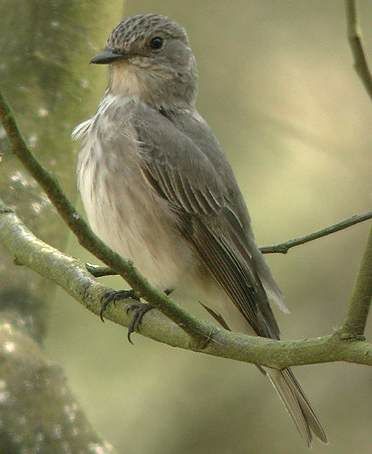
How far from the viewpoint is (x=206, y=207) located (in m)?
5.04

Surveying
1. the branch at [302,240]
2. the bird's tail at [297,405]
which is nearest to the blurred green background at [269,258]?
the bird's tail at [297,405]

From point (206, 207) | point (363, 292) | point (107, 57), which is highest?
point (363, 292)

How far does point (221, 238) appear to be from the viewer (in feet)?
16.4

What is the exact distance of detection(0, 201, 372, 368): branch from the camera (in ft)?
10.0

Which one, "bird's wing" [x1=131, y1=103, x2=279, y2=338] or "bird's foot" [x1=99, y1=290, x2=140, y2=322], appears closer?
"bird's foot" [x1=99, y1=290, x2=140, y2=322]

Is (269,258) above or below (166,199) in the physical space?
below

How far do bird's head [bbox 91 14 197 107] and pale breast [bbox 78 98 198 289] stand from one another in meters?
0.35

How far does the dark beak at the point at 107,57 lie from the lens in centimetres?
488

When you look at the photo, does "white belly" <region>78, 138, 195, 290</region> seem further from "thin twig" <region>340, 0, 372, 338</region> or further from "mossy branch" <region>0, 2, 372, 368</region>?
"thin twig" <region>340, 0, 372, 338</region>

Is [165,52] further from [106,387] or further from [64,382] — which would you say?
[106,387]

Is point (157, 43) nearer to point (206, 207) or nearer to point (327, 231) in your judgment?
point (206, 207)

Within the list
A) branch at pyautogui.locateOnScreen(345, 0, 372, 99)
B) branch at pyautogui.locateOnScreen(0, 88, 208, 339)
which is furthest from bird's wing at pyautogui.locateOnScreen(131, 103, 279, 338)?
branch at pyautogui.locateOnScreen(345, 0, 372, 99)

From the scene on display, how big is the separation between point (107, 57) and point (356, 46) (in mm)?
2153

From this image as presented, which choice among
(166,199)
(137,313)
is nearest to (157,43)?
(166,199)
